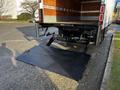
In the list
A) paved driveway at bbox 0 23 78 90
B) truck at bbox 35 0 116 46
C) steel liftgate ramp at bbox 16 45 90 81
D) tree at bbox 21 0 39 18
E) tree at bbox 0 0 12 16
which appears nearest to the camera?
paved driveway at bbox 0 23 78 90

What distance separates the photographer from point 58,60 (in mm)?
7328

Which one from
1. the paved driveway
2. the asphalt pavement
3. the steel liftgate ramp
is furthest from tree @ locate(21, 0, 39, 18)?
the paved driveway

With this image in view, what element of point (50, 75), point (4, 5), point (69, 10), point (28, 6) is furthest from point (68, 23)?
point (4, 5)

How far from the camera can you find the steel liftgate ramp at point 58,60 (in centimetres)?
617

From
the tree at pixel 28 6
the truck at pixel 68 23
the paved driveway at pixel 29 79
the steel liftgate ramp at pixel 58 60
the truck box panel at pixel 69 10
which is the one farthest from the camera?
the tree at pixel 28 6

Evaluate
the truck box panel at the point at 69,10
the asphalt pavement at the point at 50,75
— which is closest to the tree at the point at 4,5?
the truck box panel at the point at 69,10

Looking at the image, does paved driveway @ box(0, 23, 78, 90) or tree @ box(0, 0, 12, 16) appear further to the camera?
tree @ box(0, 0, 12, 16)

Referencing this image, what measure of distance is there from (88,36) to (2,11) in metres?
31.3

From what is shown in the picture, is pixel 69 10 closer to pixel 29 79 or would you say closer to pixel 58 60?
pixel 58 60

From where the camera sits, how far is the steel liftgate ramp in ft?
20.2

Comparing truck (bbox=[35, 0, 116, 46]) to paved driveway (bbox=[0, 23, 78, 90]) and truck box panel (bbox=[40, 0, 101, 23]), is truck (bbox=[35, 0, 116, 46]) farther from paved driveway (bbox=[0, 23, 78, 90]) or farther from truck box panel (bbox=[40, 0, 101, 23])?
paved driveway (bbox=[0, 23, 78, 90])

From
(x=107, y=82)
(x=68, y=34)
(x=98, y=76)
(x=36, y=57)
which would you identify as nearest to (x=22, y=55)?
(x=36, y=57)

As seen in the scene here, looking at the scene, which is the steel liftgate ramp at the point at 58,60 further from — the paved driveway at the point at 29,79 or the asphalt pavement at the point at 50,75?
the paved driveway at the point at 29,79

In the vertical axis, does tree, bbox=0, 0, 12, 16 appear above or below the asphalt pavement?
above
